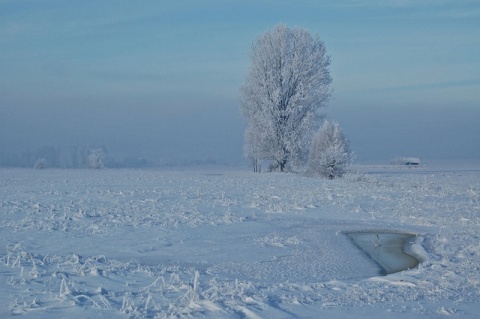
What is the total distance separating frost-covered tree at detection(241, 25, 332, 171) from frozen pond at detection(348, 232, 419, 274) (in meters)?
25.4

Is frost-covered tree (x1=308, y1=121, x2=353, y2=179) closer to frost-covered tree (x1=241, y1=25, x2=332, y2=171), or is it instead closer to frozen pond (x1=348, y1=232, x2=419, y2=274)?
frost-covered tree (x1=241, y1=25, x2=332, y2=171)

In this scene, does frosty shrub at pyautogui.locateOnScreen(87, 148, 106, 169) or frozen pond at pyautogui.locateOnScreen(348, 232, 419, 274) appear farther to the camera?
frosty shrub at pyautogui.locateOnScreen(87, 148, 106, 169)

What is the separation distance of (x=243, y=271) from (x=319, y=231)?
561cm

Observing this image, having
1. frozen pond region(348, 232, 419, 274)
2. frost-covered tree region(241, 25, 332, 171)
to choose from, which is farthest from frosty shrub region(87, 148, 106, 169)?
frozen pond region(348, 232, 419, 274)

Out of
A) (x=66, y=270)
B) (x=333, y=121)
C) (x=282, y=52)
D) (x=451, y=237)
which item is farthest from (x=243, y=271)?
(x=282, y=52)

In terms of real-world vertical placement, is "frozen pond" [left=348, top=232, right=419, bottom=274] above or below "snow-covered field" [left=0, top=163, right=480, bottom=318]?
below

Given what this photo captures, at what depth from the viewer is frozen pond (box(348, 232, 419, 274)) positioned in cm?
1246

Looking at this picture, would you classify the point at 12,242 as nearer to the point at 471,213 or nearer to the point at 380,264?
the point at 380,264

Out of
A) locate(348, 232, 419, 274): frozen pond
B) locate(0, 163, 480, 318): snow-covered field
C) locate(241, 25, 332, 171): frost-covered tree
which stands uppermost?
locate(241, 25, 332, 171): frost-covered tree

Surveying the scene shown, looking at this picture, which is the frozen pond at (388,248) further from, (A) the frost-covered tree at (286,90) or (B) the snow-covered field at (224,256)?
(A) the frost-covered tree at (286,90)

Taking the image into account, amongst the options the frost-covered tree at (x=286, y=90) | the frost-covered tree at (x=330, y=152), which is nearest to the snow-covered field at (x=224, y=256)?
the frost-covered tree at (x=330, y=152)

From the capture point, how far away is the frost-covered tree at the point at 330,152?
3825cm

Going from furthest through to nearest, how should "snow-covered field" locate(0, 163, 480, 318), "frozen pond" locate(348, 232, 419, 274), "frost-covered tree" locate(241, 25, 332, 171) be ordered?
"frost-covered tree" locate(241, 25, 332, 171), "frozen pond" locate(348, 232, 419, 274), "snow-covered field" locate(0, 163, 480, 318)

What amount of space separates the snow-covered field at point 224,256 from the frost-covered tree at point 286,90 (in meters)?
18.5
